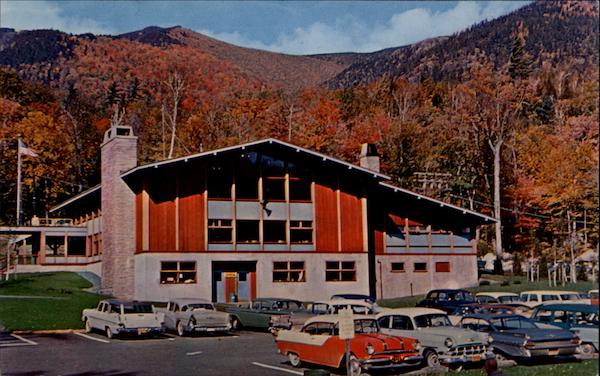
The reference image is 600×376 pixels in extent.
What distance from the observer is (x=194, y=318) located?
25.8 metres

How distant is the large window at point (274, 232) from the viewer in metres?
38.4

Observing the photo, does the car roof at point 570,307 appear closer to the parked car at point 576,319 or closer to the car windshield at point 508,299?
the parked car at point 576,319

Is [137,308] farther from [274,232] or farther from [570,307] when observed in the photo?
[274,232]

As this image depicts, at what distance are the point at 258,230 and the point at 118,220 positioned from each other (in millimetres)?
6629

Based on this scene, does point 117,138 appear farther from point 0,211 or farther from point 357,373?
point 357,373

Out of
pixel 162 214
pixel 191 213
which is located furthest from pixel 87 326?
pixel 191 213

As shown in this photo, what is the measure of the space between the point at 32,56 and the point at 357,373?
47673 millimetres

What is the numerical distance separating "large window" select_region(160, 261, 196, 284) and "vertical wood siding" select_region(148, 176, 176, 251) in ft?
2.57

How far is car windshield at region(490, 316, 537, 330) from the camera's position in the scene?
16469 mm

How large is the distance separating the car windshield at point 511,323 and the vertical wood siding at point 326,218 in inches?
842

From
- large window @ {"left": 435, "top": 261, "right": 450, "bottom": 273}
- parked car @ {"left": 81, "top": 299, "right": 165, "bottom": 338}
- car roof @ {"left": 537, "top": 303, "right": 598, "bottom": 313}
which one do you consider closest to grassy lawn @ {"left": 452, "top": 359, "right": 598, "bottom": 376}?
car roof @ {"left": 537, "top": 303, "right": 598, "bottom": 313}

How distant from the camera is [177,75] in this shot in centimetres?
6194

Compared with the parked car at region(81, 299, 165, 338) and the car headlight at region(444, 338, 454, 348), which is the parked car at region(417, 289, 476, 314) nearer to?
the car headlight at region(444, 338, 454, 348)

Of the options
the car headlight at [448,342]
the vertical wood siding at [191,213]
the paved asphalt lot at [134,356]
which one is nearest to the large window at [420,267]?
the vertical wood siding at [191,213]
